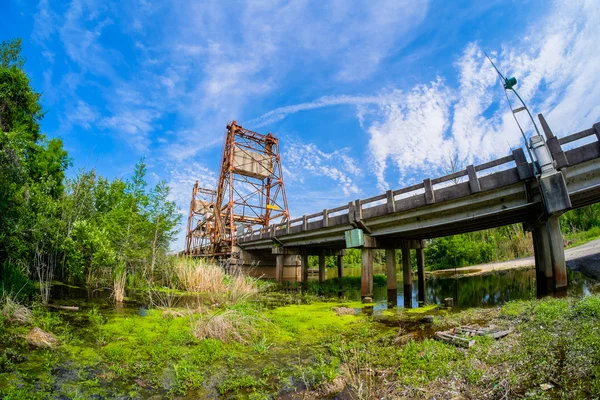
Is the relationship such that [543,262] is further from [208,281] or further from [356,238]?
[208,281]

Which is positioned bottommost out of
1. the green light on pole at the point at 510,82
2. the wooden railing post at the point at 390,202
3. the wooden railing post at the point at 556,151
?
the wooden railing post at the point at 390,202

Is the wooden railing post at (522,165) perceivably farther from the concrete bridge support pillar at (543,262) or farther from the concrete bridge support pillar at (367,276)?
the concrete bridge support pillar at (367,276)

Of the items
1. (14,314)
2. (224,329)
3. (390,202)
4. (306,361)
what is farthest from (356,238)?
(14,314)

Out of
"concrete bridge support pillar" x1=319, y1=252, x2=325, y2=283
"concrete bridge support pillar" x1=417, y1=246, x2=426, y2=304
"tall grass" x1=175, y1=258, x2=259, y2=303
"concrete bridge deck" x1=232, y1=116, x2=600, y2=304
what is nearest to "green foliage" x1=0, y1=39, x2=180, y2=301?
"tall grass" x1=175, y1=258, x2=259, y2=303

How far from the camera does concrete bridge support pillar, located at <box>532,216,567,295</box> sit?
9.90 metres

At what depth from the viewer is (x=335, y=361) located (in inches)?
200

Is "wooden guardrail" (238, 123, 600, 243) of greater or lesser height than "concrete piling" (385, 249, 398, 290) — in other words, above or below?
above

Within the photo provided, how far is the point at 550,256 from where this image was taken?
1081 cm

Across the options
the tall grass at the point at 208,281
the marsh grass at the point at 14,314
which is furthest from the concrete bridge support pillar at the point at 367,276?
the marsh grass at the point at 14,314

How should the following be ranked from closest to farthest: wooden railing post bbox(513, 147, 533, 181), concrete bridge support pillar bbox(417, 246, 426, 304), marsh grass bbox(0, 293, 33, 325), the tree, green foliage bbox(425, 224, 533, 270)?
marsh grass bbox(0, 293, 33, 325) < the tree < wooden railing post bbox(513, 147, 533, 181) < concrete bridge support pillar bbox(417, 246, 426, 304) < green foliage bbox(425, 224, 533, 270)

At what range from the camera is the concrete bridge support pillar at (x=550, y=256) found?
9.90 m

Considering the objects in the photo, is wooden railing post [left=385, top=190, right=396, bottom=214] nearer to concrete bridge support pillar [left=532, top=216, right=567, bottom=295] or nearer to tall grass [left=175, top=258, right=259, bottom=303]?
concrete bridge support pillar [left=532, top=216, right=567, bottom=295]

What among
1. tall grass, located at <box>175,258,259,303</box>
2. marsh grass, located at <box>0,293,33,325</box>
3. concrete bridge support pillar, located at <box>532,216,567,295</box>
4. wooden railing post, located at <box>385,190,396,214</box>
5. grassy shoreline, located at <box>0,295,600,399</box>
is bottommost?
grassy shoreline, located at <box>0,295,600,399</box>

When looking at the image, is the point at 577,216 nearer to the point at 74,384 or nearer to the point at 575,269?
the point at 575,269
